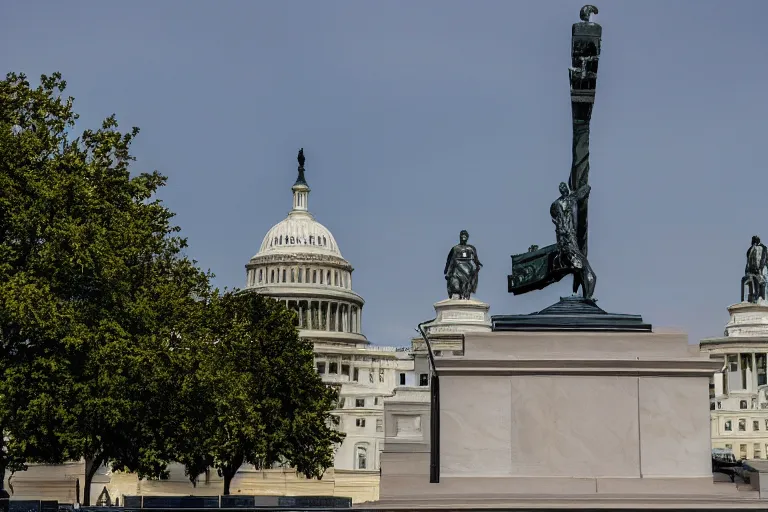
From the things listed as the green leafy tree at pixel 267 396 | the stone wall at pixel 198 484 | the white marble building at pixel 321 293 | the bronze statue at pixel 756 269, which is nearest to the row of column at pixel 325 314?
the white marble building at pixel 321 293

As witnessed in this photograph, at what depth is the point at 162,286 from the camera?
42094 millimetres

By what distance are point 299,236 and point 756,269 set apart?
56607 millimetres

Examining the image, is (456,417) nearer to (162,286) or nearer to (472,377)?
(472,377)

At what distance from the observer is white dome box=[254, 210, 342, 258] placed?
172375 millimetres

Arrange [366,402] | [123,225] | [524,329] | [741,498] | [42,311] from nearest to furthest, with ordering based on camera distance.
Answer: [741,498]
[524,329]
[42,311]
[123,225]
[366,402]

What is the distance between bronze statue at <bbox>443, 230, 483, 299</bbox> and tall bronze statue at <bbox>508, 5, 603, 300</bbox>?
86.6m

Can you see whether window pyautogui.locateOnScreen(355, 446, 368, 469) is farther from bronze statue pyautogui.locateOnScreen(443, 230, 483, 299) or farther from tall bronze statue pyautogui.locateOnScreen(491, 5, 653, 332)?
tall bronze statue pyautogui.locateOnScreen(491, 5, 653, 332)

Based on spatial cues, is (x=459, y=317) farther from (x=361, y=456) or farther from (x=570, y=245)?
(x=570, y=245)

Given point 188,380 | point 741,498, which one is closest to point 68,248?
point 188,380

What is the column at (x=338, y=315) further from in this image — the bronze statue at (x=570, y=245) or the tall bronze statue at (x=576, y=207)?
the bronze statue at (x=570, y=245)

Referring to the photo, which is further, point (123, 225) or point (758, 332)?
point (758, 332)

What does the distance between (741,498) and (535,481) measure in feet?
11.6

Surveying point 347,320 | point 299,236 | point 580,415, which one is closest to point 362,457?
point 347,320

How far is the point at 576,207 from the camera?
2856 cm
